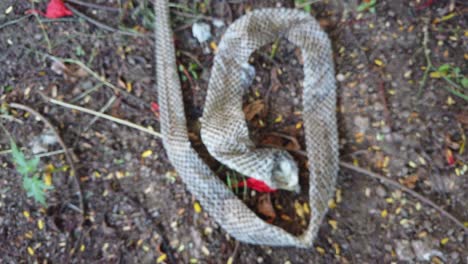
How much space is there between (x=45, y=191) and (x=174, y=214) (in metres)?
0.46

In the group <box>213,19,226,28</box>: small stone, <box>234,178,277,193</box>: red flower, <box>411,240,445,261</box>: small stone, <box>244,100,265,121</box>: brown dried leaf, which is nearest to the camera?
<box>411,240,445,261</box>: small stone

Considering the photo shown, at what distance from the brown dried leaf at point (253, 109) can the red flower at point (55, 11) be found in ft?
2.57

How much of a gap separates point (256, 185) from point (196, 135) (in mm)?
282

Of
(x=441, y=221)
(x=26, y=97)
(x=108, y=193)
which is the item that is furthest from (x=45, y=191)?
(x=441, y=221)

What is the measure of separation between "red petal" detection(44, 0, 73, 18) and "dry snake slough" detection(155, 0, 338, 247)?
36 cm

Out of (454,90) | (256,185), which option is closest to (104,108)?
(256,185)

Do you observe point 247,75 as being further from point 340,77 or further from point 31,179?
point 31,179

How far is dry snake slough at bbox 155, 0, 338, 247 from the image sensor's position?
1471 mm

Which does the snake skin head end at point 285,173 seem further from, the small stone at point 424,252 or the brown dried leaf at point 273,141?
the small stone at point 424,252

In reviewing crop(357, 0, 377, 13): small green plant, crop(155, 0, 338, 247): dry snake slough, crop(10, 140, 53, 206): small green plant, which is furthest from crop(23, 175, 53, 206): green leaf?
crop(357, 0, 377, 13): small green plant

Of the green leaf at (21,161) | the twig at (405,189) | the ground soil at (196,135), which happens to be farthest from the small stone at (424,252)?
the green leaf at (21,161)

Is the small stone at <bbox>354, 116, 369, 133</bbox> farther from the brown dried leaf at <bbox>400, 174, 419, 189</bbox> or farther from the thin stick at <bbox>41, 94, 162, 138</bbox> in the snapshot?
the thin stick at <bbox>41, 94, 162, 138</bbox>

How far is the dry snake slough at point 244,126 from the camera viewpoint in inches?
57.9

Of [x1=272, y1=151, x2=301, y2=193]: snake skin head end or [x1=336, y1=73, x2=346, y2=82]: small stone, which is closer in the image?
[x1=272, y1=151, x2=301, y2=193]: snake skin head end
